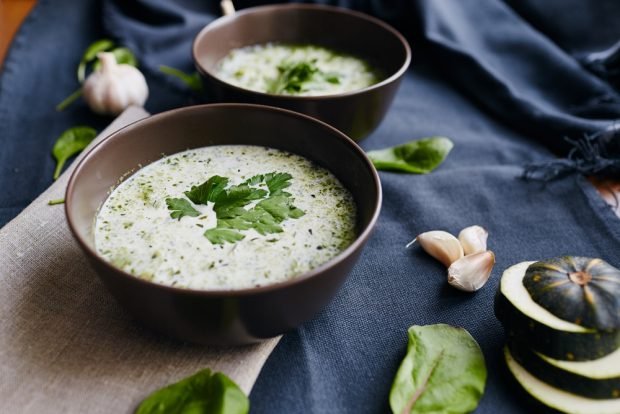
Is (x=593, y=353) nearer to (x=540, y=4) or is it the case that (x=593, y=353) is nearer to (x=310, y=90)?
(x=310, y=90)

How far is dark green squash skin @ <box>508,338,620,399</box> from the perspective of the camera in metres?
1.33

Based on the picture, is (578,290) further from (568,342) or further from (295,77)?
(295,77)

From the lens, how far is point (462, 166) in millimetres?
2293

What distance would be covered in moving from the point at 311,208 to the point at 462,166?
2.82 ft

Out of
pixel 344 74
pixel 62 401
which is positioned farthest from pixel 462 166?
pixel 62 401

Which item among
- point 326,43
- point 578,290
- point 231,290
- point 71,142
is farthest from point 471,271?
point 71,142

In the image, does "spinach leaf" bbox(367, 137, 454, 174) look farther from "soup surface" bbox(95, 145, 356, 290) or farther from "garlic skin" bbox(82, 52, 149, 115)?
"garlic skin" bbox(82, 52, 149, 115)

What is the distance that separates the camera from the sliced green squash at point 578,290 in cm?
136

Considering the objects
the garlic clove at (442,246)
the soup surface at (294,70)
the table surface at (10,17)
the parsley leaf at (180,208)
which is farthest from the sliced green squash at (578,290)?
the table surface at (10,17)

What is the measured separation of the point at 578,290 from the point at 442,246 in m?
0.46

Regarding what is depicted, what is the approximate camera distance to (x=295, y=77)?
87.6 inches

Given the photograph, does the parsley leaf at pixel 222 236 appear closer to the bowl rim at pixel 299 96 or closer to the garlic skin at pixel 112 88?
the bowl rim at pixel 299 96

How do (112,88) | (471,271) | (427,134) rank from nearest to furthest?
(471,271) → (112,88) → (427,134)

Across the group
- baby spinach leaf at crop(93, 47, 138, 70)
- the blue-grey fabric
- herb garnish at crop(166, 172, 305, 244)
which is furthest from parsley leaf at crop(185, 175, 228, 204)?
baby spinach leaf at crop(93, 47, 138, 70)
